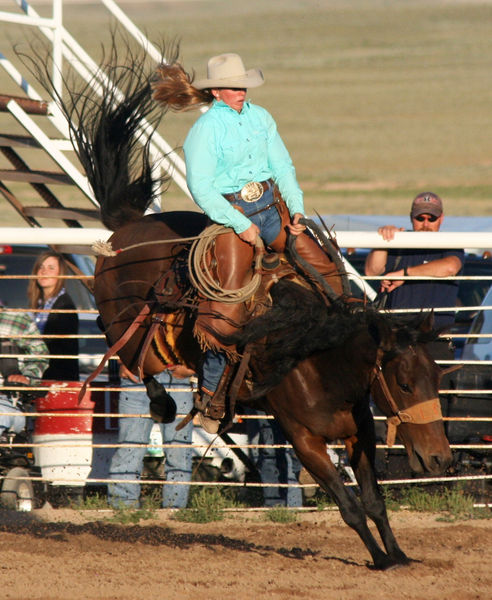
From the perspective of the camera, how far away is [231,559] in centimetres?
580

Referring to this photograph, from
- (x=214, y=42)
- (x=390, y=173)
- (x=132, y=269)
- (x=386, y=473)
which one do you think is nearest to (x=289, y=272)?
(x=132, y=269)

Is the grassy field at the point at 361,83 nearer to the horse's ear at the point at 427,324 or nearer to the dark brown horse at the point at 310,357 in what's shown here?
the dark brown horse at the point at 310,357

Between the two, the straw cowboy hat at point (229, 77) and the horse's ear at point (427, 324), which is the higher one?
the straw cowboy hat at point (229, 77)

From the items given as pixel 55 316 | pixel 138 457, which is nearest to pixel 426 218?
pixel 138 457

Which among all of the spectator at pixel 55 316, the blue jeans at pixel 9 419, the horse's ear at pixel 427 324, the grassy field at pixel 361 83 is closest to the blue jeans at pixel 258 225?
the horse's ear at pixel 427 324

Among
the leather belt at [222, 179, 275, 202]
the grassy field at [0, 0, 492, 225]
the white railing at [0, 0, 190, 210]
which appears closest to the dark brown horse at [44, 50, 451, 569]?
the leather belt at [222, 179, 275, 202]

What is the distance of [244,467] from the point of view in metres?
7.79

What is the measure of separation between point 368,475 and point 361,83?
5208cm

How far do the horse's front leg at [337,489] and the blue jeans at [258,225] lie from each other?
55cm

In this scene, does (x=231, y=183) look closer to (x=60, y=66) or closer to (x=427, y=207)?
(x=427, y=207)

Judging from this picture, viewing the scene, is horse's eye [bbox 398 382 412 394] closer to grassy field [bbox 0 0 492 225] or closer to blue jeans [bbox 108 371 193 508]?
blue jeans [bbox 108 371 193 508]

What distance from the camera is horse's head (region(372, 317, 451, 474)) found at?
5258mm

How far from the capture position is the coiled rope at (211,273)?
5.51m

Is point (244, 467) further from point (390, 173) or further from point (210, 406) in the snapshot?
point (390, 173)
